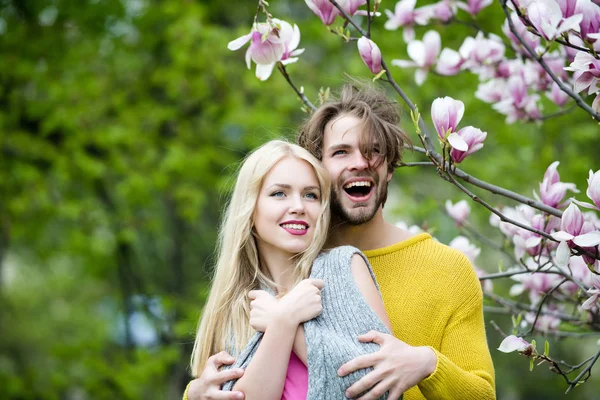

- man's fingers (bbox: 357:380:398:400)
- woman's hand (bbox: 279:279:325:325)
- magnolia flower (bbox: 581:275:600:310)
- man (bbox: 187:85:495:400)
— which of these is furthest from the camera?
man (bbox: 187:85:495:400)

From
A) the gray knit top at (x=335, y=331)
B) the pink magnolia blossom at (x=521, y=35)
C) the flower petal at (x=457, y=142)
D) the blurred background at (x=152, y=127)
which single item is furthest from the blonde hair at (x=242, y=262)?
the blurred background at (x=152, y=127)

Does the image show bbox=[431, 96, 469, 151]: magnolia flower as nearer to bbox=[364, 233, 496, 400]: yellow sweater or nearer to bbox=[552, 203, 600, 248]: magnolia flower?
bbox=[552, 203, 600, 248]: magnolia flower

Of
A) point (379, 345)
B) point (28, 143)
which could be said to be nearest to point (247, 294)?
point (379, 345)

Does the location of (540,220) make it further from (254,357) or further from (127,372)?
(127,372)

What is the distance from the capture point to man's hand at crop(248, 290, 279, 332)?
2039mm

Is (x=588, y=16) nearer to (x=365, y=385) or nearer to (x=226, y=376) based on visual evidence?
(x=365, y=385)

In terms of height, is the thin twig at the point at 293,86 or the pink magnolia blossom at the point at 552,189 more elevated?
the thin twig at the point at 293,86

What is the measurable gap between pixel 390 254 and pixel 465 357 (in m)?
0.42

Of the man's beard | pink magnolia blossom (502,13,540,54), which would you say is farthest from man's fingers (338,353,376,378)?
pink magnolia blossom (502,13,540,54)

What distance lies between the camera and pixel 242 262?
2398mm

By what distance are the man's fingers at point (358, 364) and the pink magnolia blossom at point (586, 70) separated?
2.74 ft

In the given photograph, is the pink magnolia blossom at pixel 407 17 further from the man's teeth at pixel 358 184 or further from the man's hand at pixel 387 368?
the man's hand at pixel 387 368

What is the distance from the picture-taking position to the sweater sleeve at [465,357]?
2027 millimetres

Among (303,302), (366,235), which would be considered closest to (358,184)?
(366,235)
